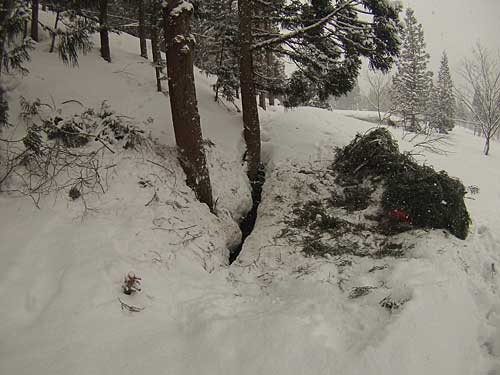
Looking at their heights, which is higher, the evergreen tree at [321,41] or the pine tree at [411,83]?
the pine tree at [411,83]

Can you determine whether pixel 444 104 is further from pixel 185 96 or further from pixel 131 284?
pixel 131 284

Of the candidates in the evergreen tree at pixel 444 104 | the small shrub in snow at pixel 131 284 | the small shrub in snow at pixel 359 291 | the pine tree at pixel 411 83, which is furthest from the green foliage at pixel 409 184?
the evergreen tree at pixel 444 104

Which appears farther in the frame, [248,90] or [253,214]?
[248,90]

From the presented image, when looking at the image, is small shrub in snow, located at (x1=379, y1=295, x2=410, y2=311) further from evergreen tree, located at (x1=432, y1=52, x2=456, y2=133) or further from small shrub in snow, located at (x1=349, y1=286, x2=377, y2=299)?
evergreen tree, located at (x1=432, y1=52, x2=456, y2=133)

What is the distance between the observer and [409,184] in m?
6.14

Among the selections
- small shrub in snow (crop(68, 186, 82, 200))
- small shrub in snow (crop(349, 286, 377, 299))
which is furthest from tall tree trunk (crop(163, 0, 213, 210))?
small shrub in snow (crop(349, 286, 377, 299))

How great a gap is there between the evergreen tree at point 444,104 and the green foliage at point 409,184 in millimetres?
26949

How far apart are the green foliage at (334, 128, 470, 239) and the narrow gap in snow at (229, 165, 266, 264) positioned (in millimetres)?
1891

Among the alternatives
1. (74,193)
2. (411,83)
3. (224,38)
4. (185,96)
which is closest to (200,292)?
(74,193)

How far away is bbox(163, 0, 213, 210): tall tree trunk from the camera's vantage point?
18.0 feet

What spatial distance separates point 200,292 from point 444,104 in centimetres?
3695

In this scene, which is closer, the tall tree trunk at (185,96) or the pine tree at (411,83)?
the tall tree trunk at (185,96)

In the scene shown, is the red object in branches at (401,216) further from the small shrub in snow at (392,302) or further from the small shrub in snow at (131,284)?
the small shrub in snow at (131,284)

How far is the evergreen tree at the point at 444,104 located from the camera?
3072 centimetres
